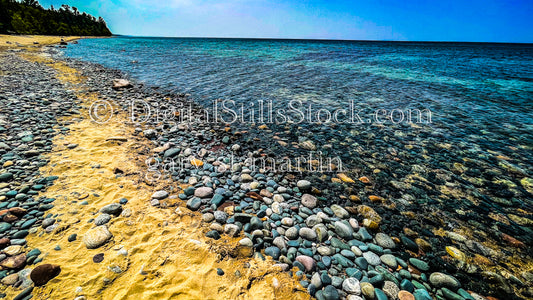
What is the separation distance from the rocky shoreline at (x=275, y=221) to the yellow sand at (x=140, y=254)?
0.15 m

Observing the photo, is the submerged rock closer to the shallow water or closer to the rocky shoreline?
the rocky shoreline

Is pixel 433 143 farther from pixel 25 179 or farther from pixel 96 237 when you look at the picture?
pixel 25 179

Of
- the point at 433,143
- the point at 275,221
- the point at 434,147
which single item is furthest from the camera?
the point at 433,143

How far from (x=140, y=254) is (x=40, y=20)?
416ft

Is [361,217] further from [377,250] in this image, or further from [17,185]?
[17,185]

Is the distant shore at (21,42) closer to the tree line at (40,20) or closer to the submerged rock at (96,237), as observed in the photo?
the tree line at (40,20)

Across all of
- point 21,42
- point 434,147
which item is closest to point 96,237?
point 434,147

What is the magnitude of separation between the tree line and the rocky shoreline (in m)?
96.4

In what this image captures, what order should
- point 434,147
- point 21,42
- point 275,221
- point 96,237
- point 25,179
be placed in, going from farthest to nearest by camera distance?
point 21,42
point 434,147
point 25,179
point 275,221
point 96,237

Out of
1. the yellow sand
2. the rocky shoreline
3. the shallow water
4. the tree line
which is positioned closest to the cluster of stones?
the rocky shoreline

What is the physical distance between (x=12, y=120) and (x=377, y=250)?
10356 millimetres

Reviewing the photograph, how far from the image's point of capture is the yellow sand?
260cm

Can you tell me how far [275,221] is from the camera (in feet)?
12.4

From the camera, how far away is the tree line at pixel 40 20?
2623 inches
